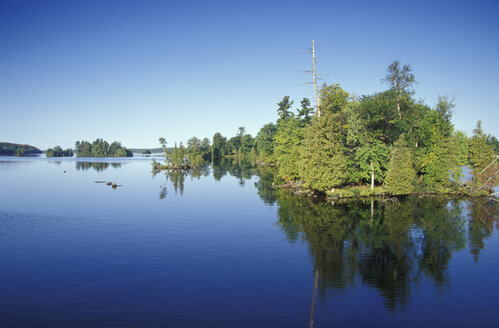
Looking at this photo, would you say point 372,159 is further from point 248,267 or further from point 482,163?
point 248,267

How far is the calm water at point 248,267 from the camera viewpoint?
14.2 meters

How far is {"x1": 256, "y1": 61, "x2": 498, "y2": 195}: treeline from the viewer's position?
4578 centimetres

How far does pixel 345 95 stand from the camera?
60562 millimetres

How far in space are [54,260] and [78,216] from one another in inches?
568

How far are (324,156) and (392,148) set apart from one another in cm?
1249

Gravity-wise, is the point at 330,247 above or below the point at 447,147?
below

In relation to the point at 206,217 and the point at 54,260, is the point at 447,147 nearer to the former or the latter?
the point at 206,217

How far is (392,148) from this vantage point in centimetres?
4894

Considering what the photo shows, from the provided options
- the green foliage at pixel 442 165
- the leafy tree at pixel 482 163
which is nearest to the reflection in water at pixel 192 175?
the green foliage at pixel 442 165

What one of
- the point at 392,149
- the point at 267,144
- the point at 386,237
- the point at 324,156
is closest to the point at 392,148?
the point at 392,149

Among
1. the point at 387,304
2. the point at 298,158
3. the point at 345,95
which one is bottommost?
the point at 387,304

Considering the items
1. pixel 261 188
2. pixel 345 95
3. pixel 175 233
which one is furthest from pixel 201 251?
pixel 345 95

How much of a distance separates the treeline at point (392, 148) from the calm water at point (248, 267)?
979cm

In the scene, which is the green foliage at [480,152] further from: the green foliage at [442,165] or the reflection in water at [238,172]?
the reflection in water at [238,172]
